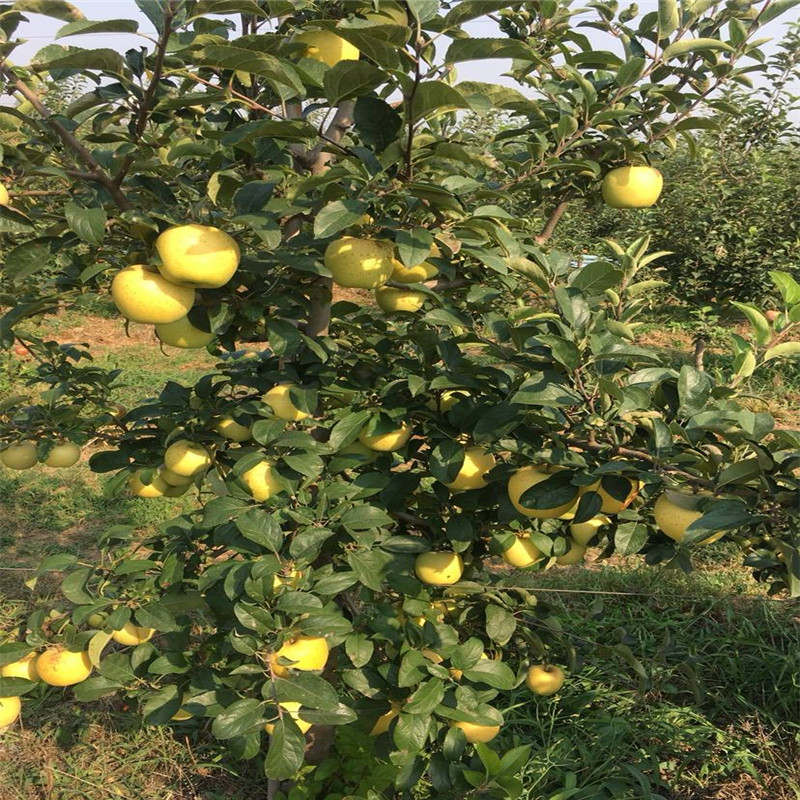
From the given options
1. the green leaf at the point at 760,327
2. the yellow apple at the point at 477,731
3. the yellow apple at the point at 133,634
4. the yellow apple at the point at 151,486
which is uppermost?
the green leaf at the point at 760,327

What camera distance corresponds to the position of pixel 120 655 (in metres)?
1.27

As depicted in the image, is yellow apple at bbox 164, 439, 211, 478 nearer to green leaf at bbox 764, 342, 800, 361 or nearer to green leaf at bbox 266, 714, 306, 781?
green leaf at bbox 266, 714, 306, 781

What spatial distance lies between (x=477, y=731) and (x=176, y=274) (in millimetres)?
1042

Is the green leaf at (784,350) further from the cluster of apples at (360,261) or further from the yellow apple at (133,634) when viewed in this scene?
the yellow apple at (133,634)

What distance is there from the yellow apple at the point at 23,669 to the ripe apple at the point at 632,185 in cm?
139

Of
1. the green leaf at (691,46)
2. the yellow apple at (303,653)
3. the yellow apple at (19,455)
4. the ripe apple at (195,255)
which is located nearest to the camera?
the ripe apple at (195,255)

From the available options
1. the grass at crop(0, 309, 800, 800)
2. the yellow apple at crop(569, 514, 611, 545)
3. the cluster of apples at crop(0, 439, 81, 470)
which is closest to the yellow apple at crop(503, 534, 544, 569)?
the yellow apple at crop(569, 514, 611, 545)

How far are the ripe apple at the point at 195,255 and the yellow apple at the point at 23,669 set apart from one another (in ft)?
2.76

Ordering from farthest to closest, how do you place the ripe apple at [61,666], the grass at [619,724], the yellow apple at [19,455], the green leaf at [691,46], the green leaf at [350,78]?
the grass at [619,724], the yellow apple at [19,455], the ripe apple at [61,666], the green leaf at [691,46], the green leaf at [350,78]

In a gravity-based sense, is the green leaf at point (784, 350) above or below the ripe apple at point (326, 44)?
below

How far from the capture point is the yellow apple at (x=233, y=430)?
128cm

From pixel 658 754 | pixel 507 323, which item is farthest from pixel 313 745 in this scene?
pixel 507 323

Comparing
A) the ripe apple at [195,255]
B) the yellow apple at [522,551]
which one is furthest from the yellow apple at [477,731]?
the ripe apple at [195,255]

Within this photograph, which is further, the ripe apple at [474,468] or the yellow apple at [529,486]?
the ripe apple at [474,468]
